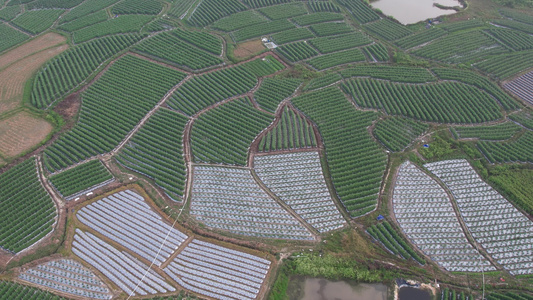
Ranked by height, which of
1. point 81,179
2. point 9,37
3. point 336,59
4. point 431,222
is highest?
point 336,59

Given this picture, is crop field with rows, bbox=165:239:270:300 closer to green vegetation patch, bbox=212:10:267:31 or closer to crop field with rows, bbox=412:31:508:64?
green vegetation patch, bbox=212:10:267:31

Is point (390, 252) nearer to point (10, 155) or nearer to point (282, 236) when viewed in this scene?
point (282, 236)

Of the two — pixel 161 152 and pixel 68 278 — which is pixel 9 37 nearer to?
pixel 161 152

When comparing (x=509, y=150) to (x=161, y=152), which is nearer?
(x=161, y=152)

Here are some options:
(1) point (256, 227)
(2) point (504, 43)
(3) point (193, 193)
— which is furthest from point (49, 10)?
(2) point (504, 43)

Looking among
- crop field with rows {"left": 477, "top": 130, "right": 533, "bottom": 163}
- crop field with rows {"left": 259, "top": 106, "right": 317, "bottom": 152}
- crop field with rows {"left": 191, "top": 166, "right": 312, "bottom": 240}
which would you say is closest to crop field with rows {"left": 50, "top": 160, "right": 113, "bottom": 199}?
crop field with rows {"left": 191, "top": 166, "right": 312, "bottom": 240}

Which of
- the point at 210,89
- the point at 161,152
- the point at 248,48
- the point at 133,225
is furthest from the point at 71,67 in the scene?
the point at 133,225

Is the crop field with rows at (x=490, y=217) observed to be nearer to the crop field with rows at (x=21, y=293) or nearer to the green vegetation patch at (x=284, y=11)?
the crop field with rows at (x=21, y=293)
